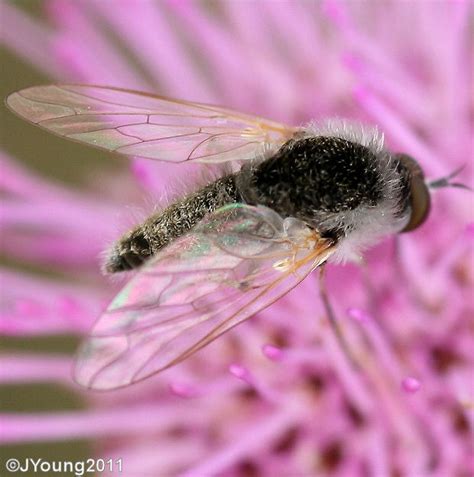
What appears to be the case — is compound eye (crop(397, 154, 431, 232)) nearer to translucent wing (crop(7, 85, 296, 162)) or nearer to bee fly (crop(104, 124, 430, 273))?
bee fly (crop(104, 124, 430, 273))

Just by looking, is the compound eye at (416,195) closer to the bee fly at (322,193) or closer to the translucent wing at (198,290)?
the bee fly at (322,193)

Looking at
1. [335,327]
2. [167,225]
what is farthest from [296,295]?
[167,225]

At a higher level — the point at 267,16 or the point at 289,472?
the point at 267,16

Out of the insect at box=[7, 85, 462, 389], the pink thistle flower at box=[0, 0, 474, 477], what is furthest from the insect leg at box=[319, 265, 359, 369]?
the insect at box=[7, 85, 462, 389]

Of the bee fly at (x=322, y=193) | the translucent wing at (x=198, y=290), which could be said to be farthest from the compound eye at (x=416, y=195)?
the translucent wing at (x=198, y=290)

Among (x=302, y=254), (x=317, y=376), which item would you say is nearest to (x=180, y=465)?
(x=317, y=376)

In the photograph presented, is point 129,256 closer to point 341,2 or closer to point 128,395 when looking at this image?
point 128,395
